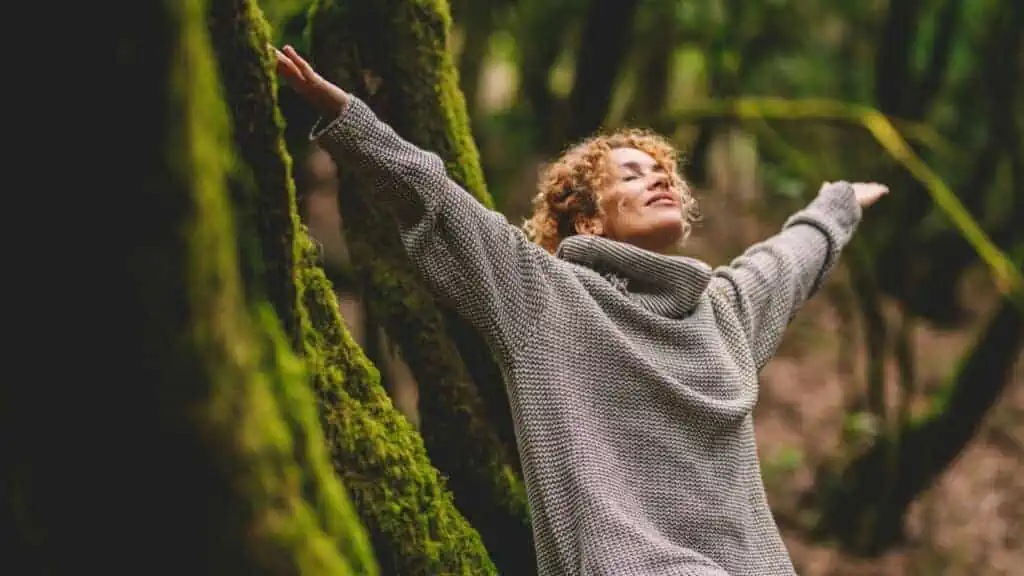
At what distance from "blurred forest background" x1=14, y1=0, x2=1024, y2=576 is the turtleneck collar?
0.57 metres

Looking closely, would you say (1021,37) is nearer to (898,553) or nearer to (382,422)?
(898,553)

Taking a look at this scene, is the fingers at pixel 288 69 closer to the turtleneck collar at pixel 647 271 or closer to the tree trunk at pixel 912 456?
the turtleneck collar at pixel 647 271

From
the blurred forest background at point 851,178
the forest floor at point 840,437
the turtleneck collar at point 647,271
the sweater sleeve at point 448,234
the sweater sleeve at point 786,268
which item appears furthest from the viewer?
the forest floor at point 840,437

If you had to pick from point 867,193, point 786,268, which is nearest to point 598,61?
point 867,193

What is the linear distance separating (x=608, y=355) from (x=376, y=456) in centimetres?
63

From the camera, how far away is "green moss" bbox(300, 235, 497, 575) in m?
2.43

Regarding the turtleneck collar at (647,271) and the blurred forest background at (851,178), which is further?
the blurred forest background at (851,178)

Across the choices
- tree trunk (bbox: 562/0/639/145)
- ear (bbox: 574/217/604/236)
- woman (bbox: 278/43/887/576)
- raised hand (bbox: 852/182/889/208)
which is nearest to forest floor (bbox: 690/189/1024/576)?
tree trunk (bbox: 562/0/639/145)

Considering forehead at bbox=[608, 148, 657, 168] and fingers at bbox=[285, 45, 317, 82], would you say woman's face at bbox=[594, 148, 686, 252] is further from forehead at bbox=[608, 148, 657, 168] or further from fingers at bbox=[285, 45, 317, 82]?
fingers at bbox=[285, 45, 317, 82]

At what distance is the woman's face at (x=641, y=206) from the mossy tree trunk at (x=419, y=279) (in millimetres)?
484

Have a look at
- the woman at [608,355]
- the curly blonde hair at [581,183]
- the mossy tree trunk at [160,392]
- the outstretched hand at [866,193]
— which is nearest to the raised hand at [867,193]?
the outstretched hand at [866,193]

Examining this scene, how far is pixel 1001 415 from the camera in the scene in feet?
32.3

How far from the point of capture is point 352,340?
101 inches

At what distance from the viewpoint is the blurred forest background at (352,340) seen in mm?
1089
